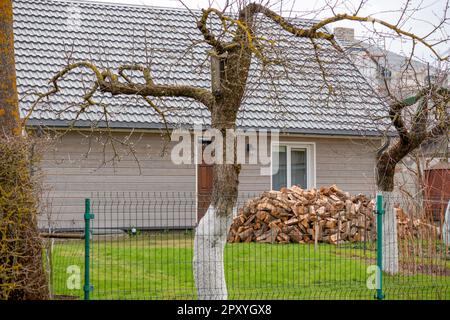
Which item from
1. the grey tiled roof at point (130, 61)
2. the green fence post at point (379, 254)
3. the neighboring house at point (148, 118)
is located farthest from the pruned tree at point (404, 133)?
the grey tiled roof at point (130, 61)

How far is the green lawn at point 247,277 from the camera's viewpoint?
10.6 m

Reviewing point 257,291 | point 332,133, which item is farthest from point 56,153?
point 257,291

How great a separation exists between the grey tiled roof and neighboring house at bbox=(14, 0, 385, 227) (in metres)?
0.03

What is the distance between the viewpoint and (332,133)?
1969 centimetres

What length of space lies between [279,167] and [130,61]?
15.9 feet

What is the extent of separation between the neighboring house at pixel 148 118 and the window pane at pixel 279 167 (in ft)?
0.11

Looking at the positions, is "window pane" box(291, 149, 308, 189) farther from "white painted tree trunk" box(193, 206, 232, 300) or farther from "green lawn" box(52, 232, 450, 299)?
"white painted tree trunk" box(193, 206, 232, 300)

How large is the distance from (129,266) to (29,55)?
29.0 ft

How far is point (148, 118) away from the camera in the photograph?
18.1m

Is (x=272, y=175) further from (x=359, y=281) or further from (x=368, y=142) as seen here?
(x=359, y=281)

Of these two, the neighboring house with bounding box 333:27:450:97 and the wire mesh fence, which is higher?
the neighboring house with bounding box 333:27:450:97

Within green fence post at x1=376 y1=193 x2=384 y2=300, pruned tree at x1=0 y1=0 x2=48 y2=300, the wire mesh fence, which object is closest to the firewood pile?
the wire mesh fence

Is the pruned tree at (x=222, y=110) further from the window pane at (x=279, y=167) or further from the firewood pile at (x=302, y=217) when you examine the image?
the window pane at (x=279, y=167)

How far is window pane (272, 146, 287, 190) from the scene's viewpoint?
20016mm
